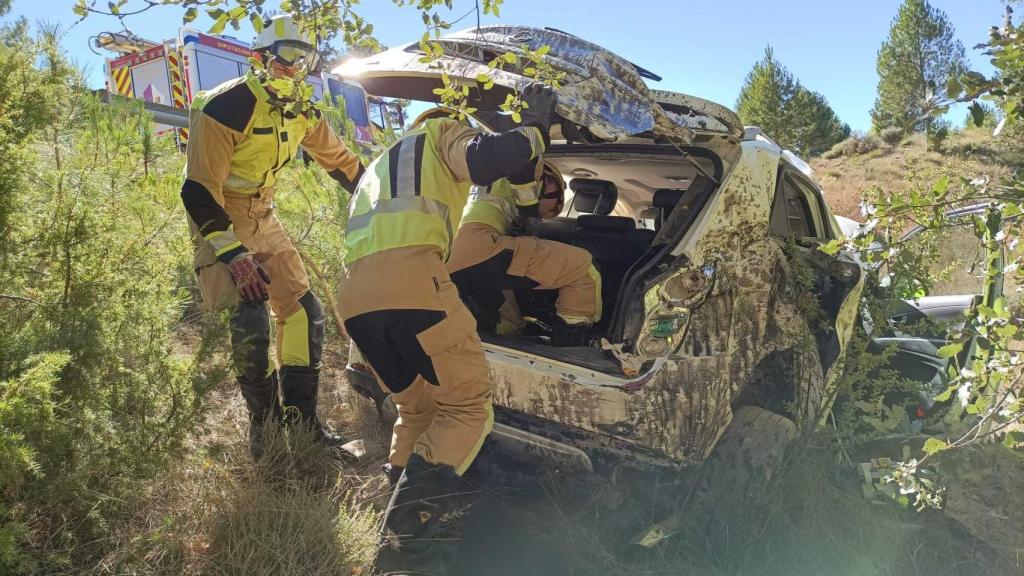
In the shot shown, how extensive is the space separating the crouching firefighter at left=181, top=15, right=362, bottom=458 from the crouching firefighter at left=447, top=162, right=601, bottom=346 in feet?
2.80

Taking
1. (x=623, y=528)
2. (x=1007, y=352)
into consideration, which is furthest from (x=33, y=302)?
(x=1007, y=352)

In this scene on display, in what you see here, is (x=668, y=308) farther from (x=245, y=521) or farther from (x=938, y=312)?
(x=938, y=312)

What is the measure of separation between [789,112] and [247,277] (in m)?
41.3

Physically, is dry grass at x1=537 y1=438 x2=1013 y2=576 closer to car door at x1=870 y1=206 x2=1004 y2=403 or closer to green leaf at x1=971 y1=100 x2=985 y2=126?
car door at x1=870 y1=206 x2=1004 y2=403

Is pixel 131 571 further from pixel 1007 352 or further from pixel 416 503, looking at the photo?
pixel 1007 352

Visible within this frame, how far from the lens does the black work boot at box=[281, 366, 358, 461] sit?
11.0 feet

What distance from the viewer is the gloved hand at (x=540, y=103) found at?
7.59 feet

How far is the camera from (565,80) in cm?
239

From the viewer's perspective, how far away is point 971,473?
3.02 metres

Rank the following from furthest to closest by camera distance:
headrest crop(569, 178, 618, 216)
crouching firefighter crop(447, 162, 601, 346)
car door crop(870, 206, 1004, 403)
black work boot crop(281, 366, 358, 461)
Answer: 1. headrest crop(569, 178, 618, 216)
2. car door crop(870, 206, 1004, 403)
3. black work boot crop(281, 366, 358, 461)
4. crouching firefighter crop(447, 162, 601, 346)

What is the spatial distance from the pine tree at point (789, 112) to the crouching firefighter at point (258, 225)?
1542 inches

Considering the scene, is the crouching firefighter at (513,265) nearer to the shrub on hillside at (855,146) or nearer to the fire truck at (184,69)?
the fire truck at (184,69)

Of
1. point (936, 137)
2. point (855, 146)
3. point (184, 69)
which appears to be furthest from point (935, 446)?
point (855, 146)

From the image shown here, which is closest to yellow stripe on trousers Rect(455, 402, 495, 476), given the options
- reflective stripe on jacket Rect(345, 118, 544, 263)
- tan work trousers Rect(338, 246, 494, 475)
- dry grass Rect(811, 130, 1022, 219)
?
tan work trousers Rect(338, 246, 494, 475)
